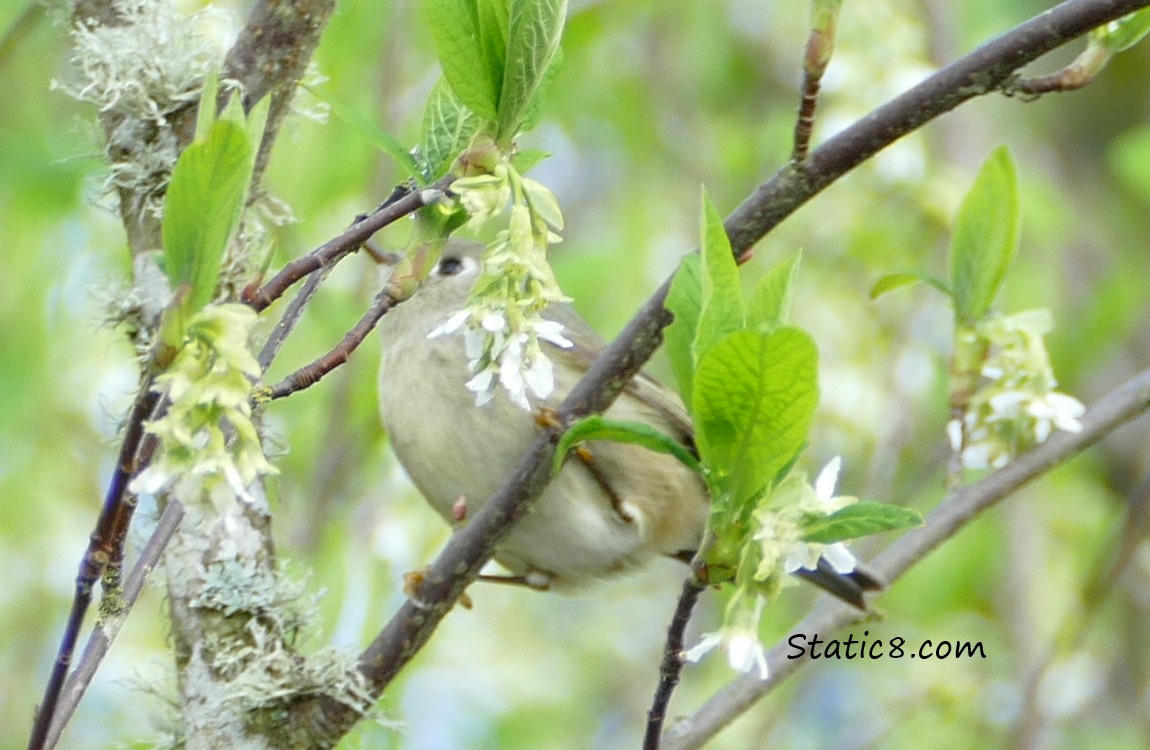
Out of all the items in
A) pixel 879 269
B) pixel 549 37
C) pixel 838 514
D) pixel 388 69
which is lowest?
pixel 838 514

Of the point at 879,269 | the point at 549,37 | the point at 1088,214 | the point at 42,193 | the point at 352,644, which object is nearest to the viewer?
the point at 549,37

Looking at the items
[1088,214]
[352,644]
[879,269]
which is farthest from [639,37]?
[352,644]

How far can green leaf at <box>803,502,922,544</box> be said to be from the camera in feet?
5.39

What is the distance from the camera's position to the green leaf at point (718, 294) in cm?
179

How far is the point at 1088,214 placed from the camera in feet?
23.2

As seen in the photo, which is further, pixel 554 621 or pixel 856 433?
pixel 554 621

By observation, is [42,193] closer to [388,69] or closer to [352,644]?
[388,69]

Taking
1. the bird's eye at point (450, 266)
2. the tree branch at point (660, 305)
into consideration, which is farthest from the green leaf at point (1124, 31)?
the bird's eye at point (450, 266)

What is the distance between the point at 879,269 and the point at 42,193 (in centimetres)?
277

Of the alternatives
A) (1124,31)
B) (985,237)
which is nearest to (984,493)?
(985,237)

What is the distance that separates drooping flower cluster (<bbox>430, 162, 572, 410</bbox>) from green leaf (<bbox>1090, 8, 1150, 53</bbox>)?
996 mm

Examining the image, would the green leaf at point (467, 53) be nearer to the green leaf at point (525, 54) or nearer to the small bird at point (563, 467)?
the green leaf at point (525, 54)

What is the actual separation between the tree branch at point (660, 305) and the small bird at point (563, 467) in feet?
3.38

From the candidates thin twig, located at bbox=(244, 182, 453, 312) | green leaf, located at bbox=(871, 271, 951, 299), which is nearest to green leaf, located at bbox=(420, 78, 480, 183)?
thin twig, located at bbox=(244, 182, 453, 312)
